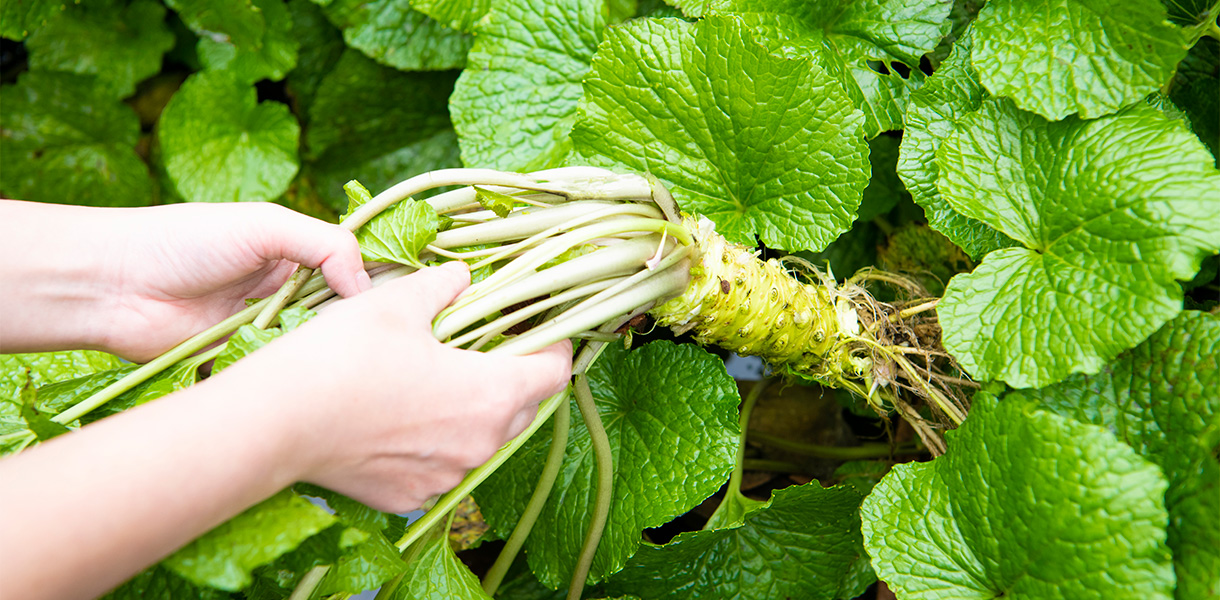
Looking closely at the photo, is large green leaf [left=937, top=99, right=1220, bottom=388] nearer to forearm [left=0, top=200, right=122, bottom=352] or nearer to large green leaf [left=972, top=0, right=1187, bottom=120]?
large green leaf [left=972, top=0, right=1187, bottom=120]

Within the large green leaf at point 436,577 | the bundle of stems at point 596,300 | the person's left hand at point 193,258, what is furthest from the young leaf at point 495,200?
the large green leaf at point 436,577

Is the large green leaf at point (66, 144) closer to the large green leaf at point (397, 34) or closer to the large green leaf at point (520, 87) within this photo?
the large green leaf at point (397, 34)

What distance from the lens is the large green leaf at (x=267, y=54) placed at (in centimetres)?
142

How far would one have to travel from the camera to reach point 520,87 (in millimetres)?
1104

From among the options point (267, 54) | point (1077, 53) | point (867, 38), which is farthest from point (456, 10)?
point (1077, 53)

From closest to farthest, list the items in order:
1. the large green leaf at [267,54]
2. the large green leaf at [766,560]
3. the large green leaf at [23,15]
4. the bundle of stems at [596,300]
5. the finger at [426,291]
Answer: the finger at [426,291], the bundle of stems at [596,300], the large green leaf at [766,560], the large green leaf at [23,15], the large green leaf at [267,54]

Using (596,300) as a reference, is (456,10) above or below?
above

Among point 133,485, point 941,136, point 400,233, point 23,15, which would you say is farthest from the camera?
point 23,15

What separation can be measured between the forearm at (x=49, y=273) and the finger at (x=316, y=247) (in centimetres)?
16

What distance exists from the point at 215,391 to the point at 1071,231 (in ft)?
2.52

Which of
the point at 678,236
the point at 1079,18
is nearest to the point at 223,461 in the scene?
the point at 678,236

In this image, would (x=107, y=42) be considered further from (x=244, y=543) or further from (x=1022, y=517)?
(x=1022, y=517)

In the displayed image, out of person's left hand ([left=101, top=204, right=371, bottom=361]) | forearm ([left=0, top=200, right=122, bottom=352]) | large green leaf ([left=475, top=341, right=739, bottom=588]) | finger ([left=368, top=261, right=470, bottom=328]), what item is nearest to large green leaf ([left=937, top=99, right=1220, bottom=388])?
large green leaf ([left=475, top=341, right=739, bottom=588])

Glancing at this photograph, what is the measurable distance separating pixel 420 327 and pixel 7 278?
1.29 ft
